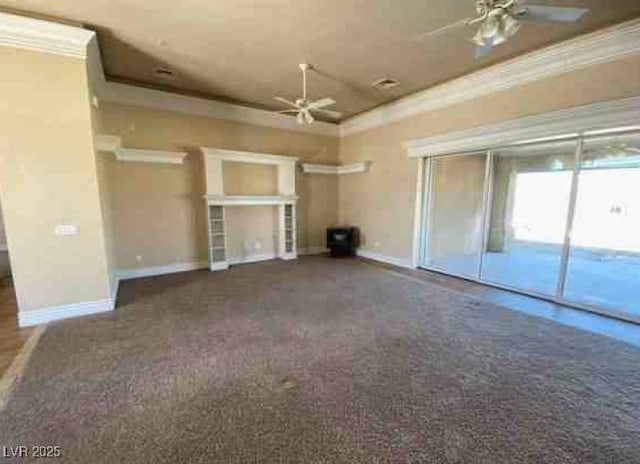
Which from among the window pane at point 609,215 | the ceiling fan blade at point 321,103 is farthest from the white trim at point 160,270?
the window pane at point 609,215

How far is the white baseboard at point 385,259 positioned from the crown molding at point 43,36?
561cm

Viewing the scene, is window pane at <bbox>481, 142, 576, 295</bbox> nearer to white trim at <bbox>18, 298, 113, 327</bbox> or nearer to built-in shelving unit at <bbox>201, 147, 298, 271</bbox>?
built-in shelving unit at <bbox>201, 147, 298, 271</bbox>

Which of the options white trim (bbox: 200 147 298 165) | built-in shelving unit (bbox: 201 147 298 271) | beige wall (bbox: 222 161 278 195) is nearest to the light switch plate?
built-in shelving unit (bbox: 201 147 298 271)

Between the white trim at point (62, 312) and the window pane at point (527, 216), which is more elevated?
the window pane at point (527, 216)

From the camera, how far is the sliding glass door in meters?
3.81

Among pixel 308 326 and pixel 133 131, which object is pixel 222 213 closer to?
pixel 133 131

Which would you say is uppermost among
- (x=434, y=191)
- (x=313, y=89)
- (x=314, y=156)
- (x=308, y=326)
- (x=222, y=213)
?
(x=313, y=89)

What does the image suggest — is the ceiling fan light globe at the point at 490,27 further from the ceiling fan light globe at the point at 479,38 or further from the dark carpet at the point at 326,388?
the dark carpet at the point at 326,388

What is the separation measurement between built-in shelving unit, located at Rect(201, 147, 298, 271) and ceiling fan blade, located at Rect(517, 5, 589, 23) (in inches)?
179

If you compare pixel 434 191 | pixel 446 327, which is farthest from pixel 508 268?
pixel 446 327

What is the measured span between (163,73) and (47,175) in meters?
2.30

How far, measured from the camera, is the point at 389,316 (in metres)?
3.53

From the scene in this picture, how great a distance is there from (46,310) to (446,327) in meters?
4.45

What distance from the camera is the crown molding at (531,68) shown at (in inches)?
125
